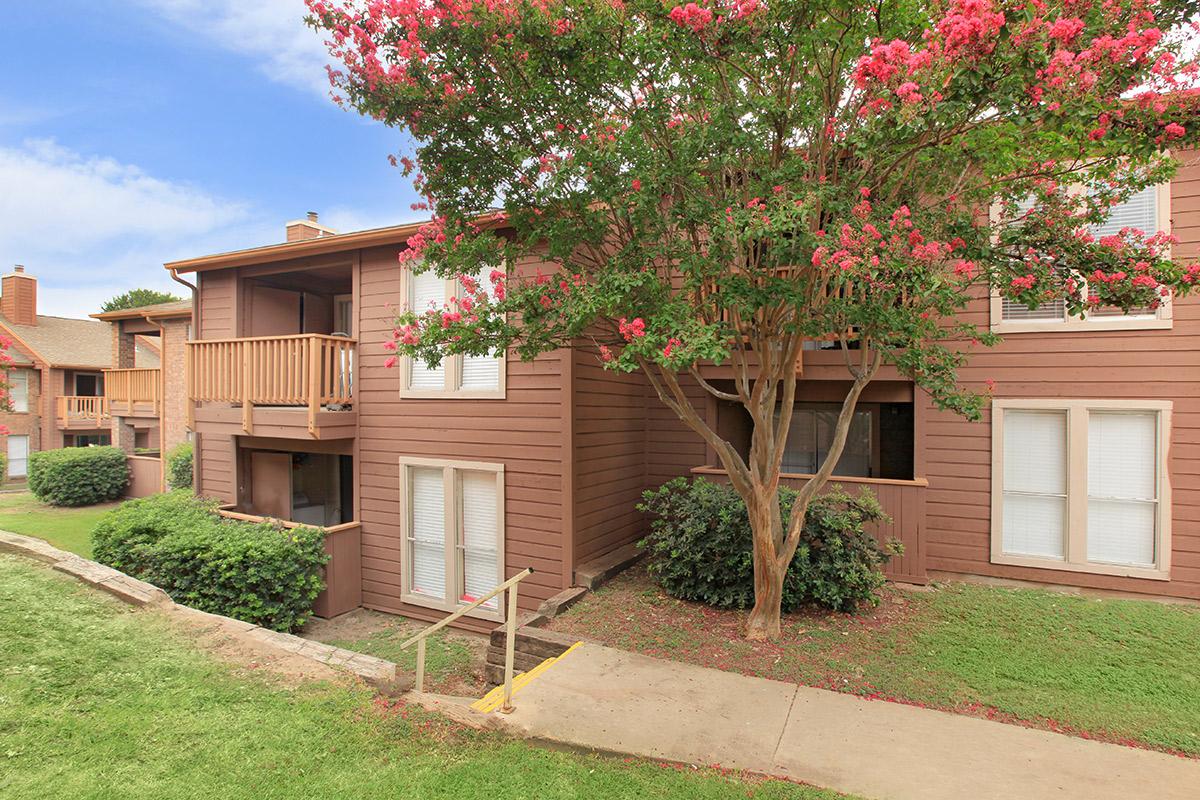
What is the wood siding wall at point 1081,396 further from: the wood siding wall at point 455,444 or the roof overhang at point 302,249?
the roof overhang at point 302,249

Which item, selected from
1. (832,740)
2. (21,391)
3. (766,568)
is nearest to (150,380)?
(21,391)

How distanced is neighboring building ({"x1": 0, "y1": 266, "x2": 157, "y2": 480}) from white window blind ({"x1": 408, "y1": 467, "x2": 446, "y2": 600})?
20.4 m

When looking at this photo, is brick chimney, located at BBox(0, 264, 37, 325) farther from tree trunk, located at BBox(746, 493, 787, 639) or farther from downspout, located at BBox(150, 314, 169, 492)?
tree trunk, located at BBox(746, 493, 787, 639)

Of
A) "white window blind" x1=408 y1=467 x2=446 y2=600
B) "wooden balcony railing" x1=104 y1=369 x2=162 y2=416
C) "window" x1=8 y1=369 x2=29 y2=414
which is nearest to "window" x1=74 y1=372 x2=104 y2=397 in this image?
"window" x1=8 y1=369 x2=29 y2=414

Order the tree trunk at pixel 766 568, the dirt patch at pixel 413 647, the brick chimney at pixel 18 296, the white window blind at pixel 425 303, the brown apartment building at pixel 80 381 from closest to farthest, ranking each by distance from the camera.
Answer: the tree trunk at pixel 766 568
the dirt patch at pixel 413 647
the white window blind at pixel 425 303
the brown apartment building at pixel 80 381
the brick chimney at pixel 18 296

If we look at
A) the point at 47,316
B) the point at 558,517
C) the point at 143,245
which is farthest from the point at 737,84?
the point at 47,316

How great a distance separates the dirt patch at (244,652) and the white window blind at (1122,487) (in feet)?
26.0

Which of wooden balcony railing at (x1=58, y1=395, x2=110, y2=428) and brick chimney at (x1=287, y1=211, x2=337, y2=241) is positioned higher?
brick chimney at (x1=287, y1=211, x2=337, y2=241)

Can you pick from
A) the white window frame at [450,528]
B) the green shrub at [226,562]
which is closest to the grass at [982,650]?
the white window frame at [450,528]

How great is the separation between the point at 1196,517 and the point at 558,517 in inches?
275

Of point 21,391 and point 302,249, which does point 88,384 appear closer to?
point 21,391

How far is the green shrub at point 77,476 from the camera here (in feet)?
50.9

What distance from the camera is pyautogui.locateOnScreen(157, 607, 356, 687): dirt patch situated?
14.3ft

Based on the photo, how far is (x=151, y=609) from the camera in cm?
542
